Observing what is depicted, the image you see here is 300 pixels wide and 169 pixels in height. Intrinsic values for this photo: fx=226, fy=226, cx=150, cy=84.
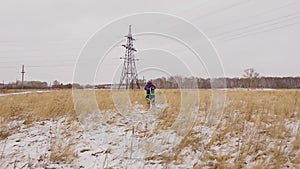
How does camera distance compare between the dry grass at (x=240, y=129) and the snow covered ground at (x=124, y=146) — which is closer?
the dry grass at (x=240, y=129)

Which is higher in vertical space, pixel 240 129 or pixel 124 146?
pixel 240 129

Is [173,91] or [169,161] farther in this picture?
[173,91]

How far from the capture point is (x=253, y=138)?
497 centimetres

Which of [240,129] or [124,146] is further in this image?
[240,129]

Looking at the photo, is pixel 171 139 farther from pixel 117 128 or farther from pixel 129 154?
pixel 117 128

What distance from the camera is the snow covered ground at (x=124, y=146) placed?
4.37m

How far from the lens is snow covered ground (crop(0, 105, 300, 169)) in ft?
14.3

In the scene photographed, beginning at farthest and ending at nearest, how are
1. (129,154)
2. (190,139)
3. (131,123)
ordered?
(131,123) → (190,139) → (129,154)

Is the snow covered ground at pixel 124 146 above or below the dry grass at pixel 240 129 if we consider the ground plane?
below

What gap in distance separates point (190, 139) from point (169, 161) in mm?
1141

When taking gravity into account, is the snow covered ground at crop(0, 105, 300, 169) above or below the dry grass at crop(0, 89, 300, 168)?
below

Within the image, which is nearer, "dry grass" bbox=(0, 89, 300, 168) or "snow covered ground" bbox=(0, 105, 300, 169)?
"dry grass" bbox=(0, 89, 300, 168)

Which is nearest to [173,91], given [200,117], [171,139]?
[200,117]

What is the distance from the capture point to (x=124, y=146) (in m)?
5.35
